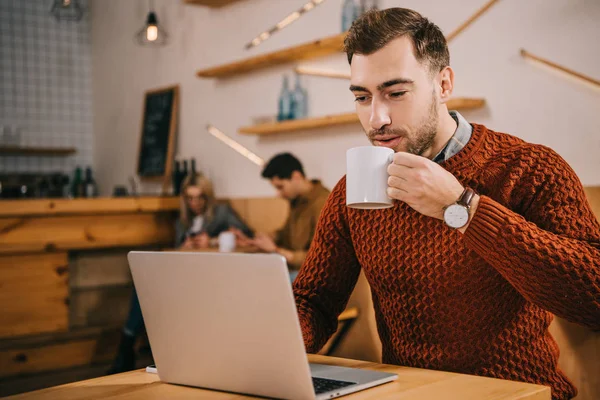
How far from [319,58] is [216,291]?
291 centimetres

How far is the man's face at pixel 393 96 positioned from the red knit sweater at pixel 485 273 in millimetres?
136

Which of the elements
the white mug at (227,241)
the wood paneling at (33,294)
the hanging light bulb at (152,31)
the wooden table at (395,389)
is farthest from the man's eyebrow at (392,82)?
the hanging light bulb at (152,31)

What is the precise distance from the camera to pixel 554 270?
1.15m

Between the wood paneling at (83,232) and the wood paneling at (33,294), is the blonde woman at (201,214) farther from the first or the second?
the wood paneling at (33,294)

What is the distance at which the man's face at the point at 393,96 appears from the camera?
1347 mm

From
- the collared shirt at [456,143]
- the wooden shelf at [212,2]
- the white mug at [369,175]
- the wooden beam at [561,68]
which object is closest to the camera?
the white mug at [369,175]

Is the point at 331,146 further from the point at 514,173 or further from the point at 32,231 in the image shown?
the point at 514,173

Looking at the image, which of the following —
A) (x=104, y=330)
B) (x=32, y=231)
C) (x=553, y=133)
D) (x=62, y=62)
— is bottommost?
(x=104, y=330)

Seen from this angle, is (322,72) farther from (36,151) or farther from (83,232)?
(36,151)

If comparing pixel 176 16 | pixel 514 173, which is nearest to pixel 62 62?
pixel 176 16

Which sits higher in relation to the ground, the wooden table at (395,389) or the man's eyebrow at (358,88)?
the man's eyebrow at (358,88)

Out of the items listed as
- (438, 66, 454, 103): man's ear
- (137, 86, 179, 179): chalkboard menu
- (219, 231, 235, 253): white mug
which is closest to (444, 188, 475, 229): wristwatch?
(438, 66, 454, 103): man's ear

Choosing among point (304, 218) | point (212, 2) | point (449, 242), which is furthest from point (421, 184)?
point (212, 2)

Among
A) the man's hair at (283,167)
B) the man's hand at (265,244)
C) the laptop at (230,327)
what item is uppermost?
the man's hair at (283,167)
